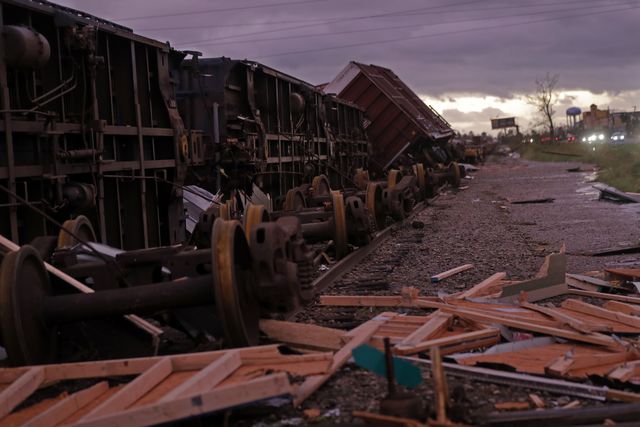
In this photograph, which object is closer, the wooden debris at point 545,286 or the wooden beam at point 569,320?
the wooden beam at point 569,320

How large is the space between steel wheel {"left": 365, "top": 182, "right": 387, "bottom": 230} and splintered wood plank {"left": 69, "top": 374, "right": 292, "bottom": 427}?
976 cm

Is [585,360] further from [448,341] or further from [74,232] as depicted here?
[74,232]

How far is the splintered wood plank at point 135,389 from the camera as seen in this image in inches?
162

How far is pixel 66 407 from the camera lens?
4.31 metres

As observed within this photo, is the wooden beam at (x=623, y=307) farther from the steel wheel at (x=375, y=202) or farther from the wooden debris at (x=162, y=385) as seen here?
the steel wheel at (x=375, y=202)

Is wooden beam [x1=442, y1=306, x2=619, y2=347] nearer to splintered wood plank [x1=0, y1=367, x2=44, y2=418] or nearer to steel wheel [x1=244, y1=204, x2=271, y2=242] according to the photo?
steel wheel [x1=244, y1=204, x2=271, y2=242]

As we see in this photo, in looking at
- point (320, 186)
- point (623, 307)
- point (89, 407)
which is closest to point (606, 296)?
point (623, 307)

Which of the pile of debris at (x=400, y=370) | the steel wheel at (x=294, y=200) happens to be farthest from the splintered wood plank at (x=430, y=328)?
the steel wheel at (x=294, y=200)

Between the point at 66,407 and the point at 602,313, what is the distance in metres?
4.17

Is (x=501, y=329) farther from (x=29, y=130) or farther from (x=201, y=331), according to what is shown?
(x=29, y=130)

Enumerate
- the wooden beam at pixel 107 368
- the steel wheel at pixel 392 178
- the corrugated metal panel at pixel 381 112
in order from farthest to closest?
the corrugated metal panel at pixel 381 112 → the steel wheel at pixel 392 178 → the wooden beam at pixel 107 368

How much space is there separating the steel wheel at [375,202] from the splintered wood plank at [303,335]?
819 cm

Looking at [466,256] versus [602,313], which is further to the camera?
[466,256]

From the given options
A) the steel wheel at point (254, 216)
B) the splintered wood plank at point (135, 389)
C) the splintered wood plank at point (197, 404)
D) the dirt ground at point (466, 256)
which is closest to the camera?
the splintered wood plank at point (197, 404)
